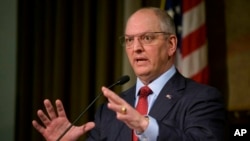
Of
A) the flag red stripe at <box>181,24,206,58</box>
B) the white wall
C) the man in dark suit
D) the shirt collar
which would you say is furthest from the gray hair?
the white wall

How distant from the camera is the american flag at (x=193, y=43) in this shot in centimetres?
293

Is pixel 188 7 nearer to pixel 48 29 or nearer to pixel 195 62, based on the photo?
pixel 195 62

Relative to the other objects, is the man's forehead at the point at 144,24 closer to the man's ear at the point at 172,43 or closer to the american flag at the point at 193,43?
the man's ear at the point at 172,43

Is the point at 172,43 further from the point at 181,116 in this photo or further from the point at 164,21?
the point at 181,116

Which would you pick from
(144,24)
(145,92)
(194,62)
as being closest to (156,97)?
(145,92)

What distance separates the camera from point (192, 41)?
2934mm

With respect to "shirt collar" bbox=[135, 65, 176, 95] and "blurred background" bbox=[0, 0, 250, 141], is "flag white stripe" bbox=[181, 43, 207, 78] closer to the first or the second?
"blurred background" bbox=[0, 0, 250, 141]

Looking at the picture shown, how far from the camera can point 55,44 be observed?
341 cm

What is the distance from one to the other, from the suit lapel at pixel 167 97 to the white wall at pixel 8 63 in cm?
188

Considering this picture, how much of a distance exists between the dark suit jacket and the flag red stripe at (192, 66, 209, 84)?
3.11 ft

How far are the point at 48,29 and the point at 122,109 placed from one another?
6.99ft

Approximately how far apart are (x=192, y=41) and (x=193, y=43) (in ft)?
0.05

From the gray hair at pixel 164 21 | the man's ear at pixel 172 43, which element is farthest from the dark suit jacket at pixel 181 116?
the gray hair at pixel 164 21

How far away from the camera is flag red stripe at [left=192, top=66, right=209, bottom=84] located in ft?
9.63
